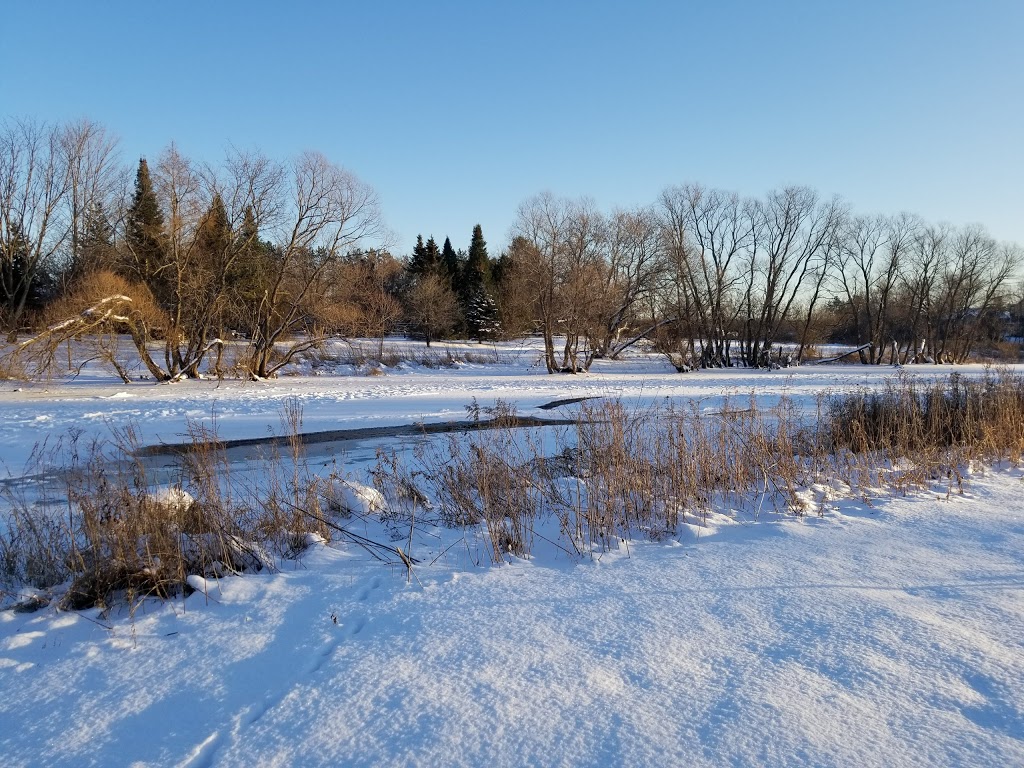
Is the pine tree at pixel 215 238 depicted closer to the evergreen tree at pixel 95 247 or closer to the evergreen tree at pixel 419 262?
the evergreen tree at pixel 95 247

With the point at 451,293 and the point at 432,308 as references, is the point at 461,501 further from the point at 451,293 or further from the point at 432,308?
the point at 451,293

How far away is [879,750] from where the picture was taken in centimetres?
245

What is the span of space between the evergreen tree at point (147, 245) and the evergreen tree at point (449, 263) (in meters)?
32.9

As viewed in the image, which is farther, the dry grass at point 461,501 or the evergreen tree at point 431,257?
the evergreen tree at point 431,257

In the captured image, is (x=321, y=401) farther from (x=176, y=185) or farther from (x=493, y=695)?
(x=493, y=695)

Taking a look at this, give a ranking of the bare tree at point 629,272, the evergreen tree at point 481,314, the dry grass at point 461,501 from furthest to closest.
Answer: the evergreen tree at point 481,314 < the bare tree at point 629,272 < the dry grass at point 461,501

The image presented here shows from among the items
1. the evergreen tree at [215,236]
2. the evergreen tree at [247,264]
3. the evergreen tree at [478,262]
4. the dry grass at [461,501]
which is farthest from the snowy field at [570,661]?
the evergreen tree at [478,262]

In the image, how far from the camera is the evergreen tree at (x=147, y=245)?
23.1m

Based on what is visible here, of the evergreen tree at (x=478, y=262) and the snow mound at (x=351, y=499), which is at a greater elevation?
the evergreen tree at (x=478, y=262)

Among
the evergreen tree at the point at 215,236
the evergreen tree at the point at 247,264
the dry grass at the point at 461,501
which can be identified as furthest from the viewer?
the evergreen tree at the point at 247,264

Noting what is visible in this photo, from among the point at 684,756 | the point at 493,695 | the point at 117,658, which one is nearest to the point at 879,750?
the point at 684,756

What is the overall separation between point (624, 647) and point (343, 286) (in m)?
25.0

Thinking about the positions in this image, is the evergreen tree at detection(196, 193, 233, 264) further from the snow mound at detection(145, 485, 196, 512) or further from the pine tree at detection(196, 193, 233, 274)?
the snow mound at detection(145, 485, 196, 512)

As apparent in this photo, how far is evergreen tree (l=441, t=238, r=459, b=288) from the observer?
197 ft
